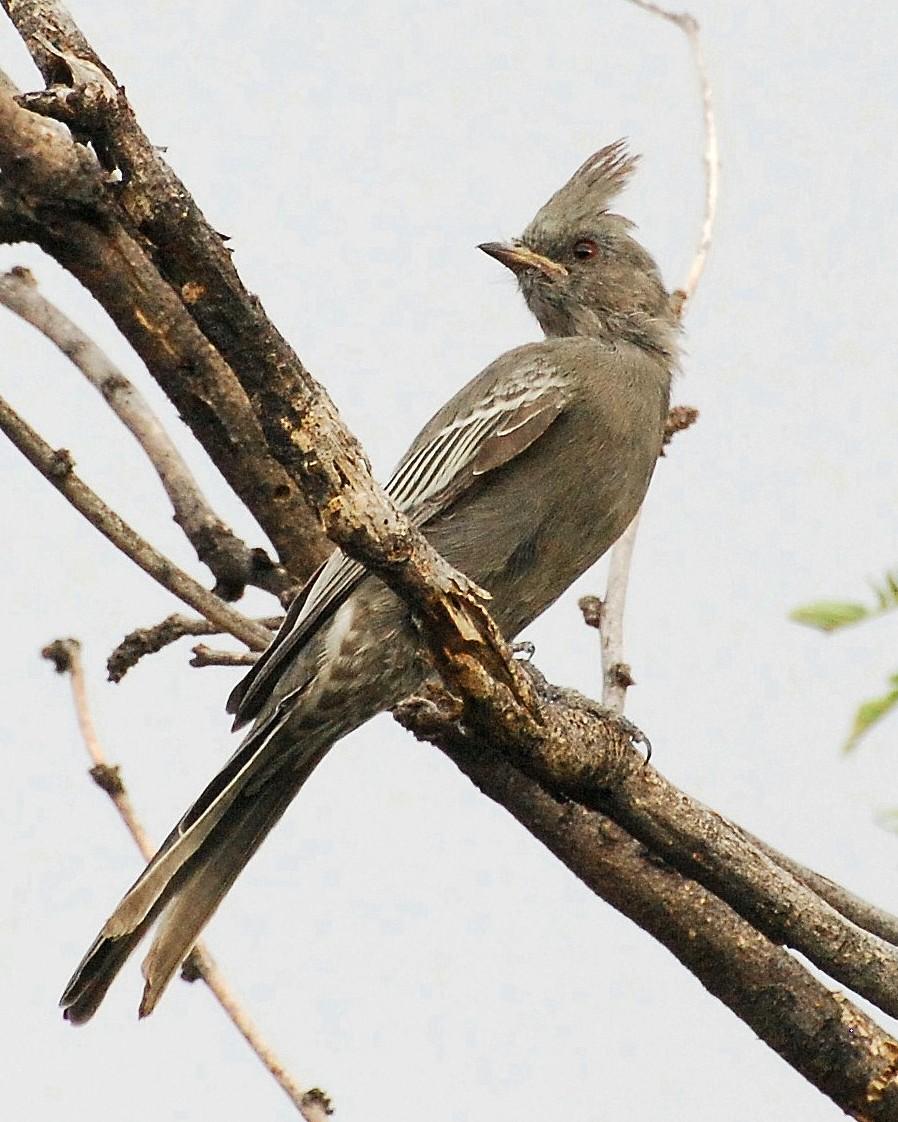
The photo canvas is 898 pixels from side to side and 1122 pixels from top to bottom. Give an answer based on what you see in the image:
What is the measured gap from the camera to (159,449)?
657 centimetres

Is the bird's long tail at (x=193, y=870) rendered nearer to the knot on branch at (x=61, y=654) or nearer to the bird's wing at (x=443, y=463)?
the bird's wing at (x=443, y=463)

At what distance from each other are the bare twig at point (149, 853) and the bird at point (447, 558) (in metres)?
0.36

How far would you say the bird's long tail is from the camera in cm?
526

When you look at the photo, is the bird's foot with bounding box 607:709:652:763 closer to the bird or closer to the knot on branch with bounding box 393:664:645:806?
the knot on branch with bounding box 393:664:645:806

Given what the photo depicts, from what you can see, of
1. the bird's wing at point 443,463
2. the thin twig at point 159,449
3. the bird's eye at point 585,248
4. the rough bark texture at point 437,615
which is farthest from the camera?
the bird's eye at point 585,248

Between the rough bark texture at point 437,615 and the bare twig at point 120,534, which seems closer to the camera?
the rough bark texture at point 437,615

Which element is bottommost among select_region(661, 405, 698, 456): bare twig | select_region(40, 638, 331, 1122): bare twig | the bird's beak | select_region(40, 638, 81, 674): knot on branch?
select_region(40, 638, 331, 1122): bare twig

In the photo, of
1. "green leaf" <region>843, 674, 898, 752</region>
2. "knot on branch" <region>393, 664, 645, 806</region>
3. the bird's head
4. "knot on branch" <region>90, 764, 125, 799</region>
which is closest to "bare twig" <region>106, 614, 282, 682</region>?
"knot on branch" <region>90, 764, 125, 799</region>

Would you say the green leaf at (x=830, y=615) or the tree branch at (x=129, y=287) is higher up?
the tree branch at (x=129, y=287)

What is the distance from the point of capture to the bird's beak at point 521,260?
24.8ft

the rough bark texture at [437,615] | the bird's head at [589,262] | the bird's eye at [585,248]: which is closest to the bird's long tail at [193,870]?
the rough bark texture at [437,615]

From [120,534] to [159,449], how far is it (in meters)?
0.81

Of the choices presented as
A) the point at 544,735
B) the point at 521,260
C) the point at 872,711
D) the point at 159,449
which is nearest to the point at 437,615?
the point at 544,735

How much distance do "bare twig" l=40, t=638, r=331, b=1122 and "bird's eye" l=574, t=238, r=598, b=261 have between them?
3.20 m
